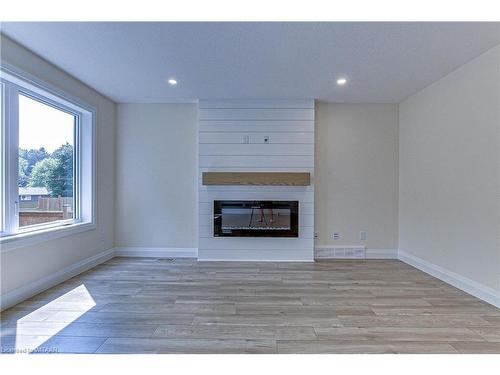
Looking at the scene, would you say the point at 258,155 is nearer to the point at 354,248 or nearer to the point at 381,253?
the point at 354,248

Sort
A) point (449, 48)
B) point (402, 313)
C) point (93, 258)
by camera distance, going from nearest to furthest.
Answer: point (402, 313) < point (449, 48) < point (93, 258)

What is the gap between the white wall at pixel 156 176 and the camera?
421cm

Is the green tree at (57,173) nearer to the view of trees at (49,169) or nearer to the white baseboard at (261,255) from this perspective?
the view of trees at (49,169)

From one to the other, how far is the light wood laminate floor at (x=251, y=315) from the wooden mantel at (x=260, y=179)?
1336 mm

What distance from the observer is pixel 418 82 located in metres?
3.35

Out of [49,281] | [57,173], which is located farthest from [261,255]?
[57,173]

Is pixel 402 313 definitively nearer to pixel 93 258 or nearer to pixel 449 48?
pixel 449 48

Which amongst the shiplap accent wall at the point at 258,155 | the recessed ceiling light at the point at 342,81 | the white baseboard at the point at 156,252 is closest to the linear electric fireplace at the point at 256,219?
the shiplap accent wall at the point at 258,155

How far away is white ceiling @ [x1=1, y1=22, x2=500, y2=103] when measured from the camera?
2.20m

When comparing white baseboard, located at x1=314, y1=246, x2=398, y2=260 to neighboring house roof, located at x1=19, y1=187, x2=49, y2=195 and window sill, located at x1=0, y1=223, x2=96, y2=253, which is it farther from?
neighboring house roof, located at x1=19, y1=187, x2=49, y2=195

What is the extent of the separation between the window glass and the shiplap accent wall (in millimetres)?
1804

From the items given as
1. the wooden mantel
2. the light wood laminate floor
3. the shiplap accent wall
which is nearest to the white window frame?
the light wood laminate floor
